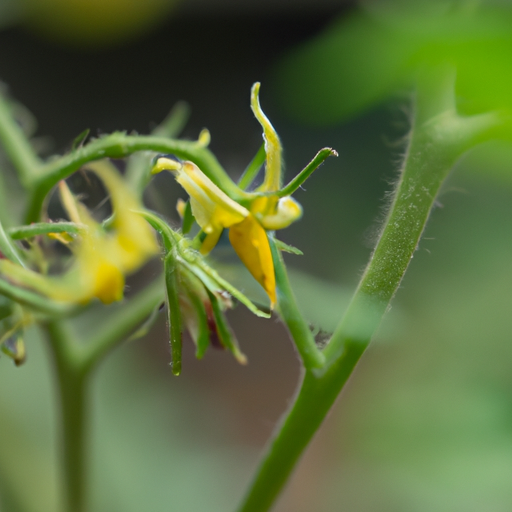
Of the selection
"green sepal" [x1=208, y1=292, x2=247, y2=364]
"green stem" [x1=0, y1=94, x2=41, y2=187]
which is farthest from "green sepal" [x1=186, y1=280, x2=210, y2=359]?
"green stem" [x1=0, y1=94, x2=41, y2=187]

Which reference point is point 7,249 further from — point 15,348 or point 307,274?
point 307,274

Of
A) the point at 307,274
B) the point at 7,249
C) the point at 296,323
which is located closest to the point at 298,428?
the point at 296,323

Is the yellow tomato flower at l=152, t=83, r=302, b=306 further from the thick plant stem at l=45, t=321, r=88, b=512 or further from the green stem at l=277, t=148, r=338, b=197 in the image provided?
the thick plant stem at l=45, t=321, r=88, b=512

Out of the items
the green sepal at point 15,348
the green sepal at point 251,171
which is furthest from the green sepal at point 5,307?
the green sepal at point 251,171

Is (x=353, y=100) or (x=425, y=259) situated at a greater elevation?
(x=353, y=100)

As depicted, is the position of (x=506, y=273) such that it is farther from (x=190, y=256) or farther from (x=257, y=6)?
(x=257, y=6)

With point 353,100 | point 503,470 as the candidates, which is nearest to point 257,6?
point 503,470

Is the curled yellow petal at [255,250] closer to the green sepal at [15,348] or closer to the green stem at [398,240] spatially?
the green stem at [398,240]
